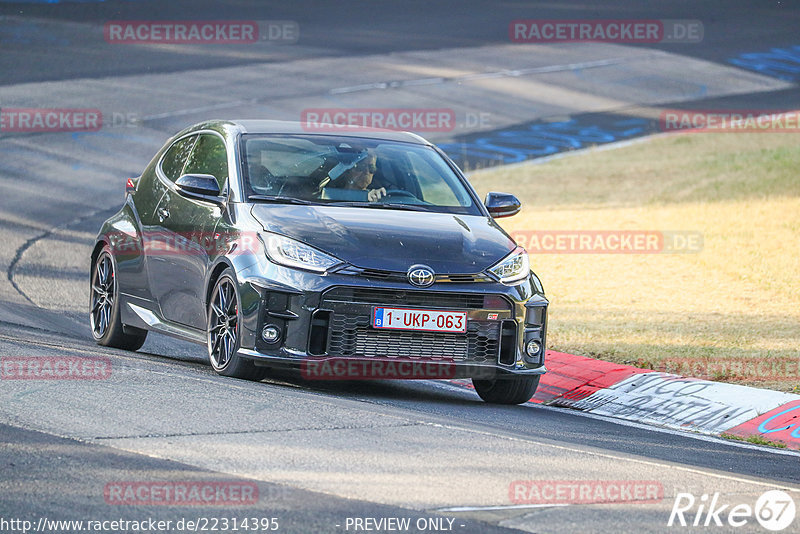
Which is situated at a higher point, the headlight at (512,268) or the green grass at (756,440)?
the headlight at (512,268)

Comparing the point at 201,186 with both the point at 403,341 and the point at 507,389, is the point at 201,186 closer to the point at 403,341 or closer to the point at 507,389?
the point at 403,341

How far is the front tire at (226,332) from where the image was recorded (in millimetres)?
8531

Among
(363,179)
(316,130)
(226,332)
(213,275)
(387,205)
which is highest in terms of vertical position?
(316,130)

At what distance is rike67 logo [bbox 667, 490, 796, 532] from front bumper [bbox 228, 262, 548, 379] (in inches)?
97.7

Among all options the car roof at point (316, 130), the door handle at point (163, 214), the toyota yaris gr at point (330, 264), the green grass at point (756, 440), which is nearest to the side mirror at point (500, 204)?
the toyota yaris gr at point (330, 264)

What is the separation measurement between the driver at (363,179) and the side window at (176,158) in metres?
1.45

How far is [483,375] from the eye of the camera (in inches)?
336

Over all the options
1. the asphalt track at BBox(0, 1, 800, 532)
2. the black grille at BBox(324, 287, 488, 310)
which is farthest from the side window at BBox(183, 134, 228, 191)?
the black grille at BBox(324, 287, 488, 310)

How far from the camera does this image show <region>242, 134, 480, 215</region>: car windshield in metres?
9.17

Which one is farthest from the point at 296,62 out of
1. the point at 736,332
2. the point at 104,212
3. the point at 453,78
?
the point at 736,332

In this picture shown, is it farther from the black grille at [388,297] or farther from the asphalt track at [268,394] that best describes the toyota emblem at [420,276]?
the asphalt track at [268,394]

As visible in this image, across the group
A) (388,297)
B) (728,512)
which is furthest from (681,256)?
(728,512)

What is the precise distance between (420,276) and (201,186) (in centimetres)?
178

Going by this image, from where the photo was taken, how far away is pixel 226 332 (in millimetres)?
8703
